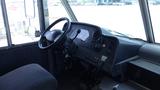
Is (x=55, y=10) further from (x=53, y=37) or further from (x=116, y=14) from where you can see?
(x=53, y=37)

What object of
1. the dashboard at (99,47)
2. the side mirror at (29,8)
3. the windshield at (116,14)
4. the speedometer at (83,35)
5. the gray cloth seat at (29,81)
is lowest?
the gray cloth seat at (29,81)

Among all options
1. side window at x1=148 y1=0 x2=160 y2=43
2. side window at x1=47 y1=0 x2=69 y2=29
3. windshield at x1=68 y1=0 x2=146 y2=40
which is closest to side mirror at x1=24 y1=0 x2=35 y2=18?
side window at x1=47 y1=0 x2=69 y2=29

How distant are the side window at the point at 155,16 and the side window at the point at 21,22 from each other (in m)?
1.76

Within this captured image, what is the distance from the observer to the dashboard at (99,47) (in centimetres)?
202

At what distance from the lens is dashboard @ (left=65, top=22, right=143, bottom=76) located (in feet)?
6.61

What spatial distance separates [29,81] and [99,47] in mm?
792

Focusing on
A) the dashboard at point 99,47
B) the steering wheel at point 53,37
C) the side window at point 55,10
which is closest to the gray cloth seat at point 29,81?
the steering wheel at point 53,37

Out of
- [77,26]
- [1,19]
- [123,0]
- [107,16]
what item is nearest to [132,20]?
[123,0]

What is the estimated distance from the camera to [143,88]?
6.66ft

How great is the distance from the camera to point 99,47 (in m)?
2.11

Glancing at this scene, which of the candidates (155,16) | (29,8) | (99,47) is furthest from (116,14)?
(29,8)

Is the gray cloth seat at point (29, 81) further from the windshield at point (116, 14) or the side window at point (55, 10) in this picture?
the side window at point (55, 10)

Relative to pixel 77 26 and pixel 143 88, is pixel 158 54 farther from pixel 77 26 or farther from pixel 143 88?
pixel 77 26

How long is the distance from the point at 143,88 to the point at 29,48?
178cm
